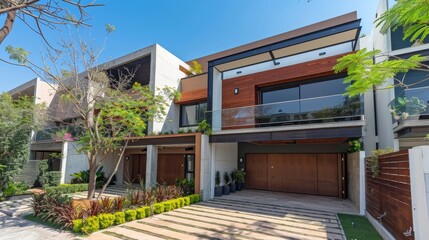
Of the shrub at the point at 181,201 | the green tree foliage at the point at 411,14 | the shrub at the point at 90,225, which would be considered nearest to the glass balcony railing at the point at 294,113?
the shrub at the point at 181,201

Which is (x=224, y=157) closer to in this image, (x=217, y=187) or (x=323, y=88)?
(x=217, y=187)

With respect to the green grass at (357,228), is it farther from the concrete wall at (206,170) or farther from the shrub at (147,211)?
the shrub at (147,211)

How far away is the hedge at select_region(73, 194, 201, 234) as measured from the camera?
6.61 meters

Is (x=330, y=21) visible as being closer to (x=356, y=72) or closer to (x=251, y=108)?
(x=251, y=108)

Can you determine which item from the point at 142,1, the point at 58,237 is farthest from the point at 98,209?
the point at 142,1

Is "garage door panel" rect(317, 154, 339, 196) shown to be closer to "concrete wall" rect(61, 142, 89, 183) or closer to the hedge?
the hedge

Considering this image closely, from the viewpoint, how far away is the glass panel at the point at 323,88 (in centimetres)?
1116

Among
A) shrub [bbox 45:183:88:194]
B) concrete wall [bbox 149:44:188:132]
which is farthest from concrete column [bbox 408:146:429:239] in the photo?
shrub [bbox 45:183:88:194]

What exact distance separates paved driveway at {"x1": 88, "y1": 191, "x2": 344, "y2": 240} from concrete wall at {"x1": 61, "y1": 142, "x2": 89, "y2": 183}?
9.64 metres

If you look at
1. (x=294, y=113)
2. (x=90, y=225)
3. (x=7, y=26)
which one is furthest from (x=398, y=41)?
(x=90, y=225)

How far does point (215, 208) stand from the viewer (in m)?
9.54

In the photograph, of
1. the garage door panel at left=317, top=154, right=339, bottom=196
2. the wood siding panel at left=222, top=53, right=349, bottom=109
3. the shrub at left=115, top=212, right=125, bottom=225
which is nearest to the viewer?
the shrub at left=115, top=212, right=125, bottom=225

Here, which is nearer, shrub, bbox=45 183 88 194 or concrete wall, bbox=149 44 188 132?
shrub, bbox=45 183 88 194

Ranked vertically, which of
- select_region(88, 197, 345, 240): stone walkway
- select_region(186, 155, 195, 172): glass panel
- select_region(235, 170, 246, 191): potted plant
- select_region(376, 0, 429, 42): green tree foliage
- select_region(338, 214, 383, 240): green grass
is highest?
select_region(376, 0, 429, 42): green tree foliage
